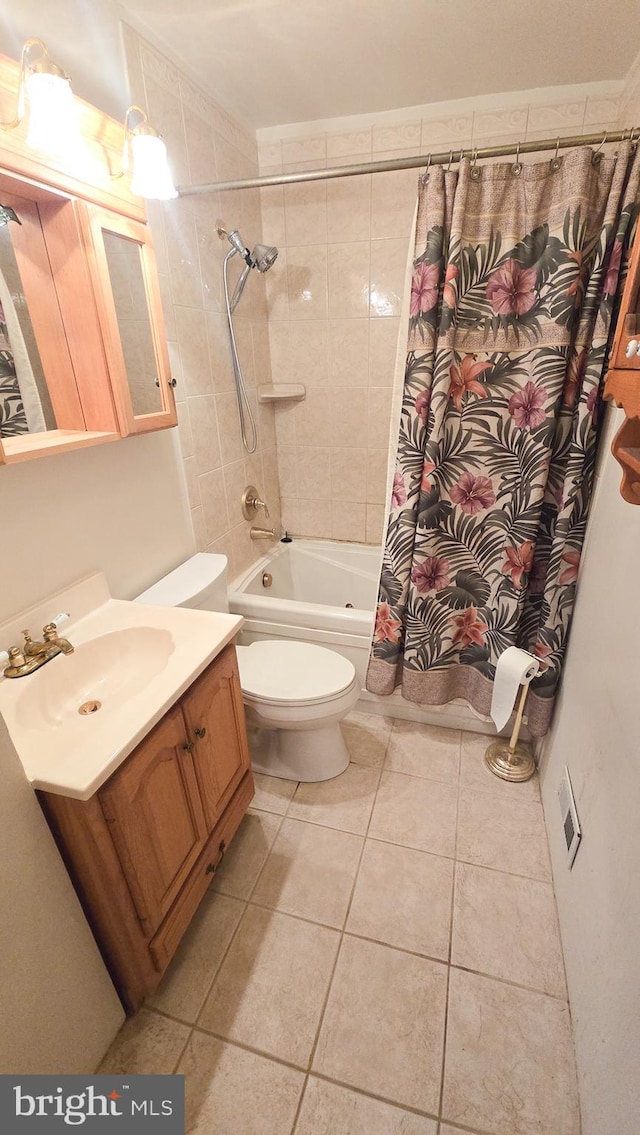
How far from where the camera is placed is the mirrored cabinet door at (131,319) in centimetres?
112

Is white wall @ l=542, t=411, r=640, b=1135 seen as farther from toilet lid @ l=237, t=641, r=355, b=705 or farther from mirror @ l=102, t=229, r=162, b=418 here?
mirror @ l=102, t=229, r=162, b=418

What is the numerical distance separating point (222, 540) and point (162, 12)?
1.64 metres

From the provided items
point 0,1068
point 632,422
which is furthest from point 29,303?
point 0,1068

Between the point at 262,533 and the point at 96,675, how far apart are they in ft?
4.18

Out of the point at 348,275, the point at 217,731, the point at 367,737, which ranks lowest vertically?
the point at 367,737

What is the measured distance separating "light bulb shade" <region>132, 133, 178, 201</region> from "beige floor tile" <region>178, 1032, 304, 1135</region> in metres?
2.06

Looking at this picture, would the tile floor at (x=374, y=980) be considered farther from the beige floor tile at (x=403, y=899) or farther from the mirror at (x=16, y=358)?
the mirror at (x=16, y=358)

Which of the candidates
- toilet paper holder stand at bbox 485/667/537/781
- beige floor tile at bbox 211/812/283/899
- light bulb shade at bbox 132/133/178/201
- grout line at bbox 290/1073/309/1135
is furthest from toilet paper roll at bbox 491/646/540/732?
light bulb shade at bbox 132/133/178/201

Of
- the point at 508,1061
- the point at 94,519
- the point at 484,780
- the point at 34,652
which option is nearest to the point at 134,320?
the point at 94,519

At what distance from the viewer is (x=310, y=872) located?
1.41m

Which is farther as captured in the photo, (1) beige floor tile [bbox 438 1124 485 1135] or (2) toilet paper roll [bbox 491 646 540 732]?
(2) toilet paper roll [bbox 491 646 540 732]

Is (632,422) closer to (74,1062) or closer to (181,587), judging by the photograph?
(181,587)

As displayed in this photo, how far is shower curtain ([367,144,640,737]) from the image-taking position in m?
1.27

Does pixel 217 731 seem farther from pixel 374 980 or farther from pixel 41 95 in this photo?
pixel 41 95
